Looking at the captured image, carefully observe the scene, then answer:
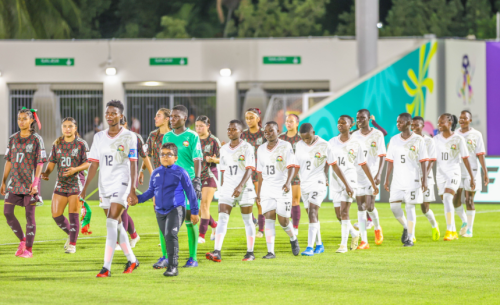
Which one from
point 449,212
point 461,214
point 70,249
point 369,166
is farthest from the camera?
point 461,214

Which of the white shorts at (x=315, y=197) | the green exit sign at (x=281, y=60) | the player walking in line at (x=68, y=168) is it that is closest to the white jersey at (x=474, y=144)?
the white shorts at (x=315, y=197)

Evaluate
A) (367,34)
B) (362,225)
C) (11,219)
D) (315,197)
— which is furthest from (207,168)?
(367,34)

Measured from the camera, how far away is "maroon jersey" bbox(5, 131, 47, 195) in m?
10.2

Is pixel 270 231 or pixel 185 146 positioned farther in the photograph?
pixel 270 231

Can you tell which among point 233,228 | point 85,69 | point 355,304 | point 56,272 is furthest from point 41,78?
point 355,304

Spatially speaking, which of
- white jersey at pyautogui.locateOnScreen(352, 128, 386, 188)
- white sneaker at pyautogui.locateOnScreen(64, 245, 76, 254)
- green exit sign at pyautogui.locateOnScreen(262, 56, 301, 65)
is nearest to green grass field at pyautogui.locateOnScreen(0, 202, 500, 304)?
white sneaker at pyautogui.locateOnScreen(64, 245, 76, 254)

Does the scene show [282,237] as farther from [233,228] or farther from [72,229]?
[72,229]

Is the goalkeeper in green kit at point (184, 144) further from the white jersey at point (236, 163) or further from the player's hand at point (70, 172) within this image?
the player's hand at point (70, 172)

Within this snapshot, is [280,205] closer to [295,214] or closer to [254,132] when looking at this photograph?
[254,132]

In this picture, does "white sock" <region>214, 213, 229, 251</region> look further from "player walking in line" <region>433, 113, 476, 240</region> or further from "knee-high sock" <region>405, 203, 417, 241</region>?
"player walking in line" <region>433, 113, 476, 240</region>

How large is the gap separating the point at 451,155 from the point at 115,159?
6402 millimetres

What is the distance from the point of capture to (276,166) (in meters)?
9.84

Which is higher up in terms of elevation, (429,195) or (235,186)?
(235,186)

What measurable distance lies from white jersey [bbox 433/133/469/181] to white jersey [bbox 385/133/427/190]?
39.6 inches
